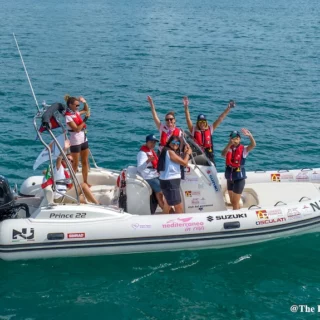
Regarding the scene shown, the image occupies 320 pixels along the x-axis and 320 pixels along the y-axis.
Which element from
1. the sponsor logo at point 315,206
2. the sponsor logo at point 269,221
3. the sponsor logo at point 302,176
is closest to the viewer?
the sponsor logo at point 269,221

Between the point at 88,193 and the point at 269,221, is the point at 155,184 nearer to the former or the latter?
the point at 88,193

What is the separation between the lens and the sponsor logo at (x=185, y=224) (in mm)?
9477

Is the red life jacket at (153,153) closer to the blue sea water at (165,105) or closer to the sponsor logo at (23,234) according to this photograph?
the blue sea water at (165,105)

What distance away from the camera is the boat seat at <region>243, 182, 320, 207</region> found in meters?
10.5

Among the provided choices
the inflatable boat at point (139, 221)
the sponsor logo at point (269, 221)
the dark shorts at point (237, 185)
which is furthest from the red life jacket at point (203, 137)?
the sponsor logo at point (269, 221)

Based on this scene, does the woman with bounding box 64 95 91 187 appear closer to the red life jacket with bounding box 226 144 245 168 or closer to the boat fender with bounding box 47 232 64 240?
the boat fender with bounding box 47 232 64 240

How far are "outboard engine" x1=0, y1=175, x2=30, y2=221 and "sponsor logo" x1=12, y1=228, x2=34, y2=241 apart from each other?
0.47 meters

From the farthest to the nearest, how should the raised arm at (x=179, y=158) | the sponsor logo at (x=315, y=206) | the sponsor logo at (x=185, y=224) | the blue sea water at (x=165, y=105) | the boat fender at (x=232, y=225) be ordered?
the sponsor logo at (x=315, y=206), the boat fender at (x=232, y=225), the sponsor logo at (x=185, y=224), the raised arm at (x=179, y=158), the blue sea water at (x=165, y=105)

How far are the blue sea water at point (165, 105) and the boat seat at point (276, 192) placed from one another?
785mm

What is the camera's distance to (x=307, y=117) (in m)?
18.2

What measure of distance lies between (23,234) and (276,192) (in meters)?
4.72

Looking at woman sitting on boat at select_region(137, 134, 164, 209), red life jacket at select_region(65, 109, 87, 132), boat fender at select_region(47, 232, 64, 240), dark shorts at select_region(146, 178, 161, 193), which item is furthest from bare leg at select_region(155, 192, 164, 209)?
red life jacket at select_region(65, 109, 87, 132)

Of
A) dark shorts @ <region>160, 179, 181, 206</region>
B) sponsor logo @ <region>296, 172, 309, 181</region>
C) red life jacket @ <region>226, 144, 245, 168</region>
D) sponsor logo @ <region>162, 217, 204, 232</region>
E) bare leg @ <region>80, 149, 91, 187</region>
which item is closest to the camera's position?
dark shorts @ <region>160, 179, 181, 206</region>

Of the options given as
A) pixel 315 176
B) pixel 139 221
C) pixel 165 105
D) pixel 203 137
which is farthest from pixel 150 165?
pixel 165 105
